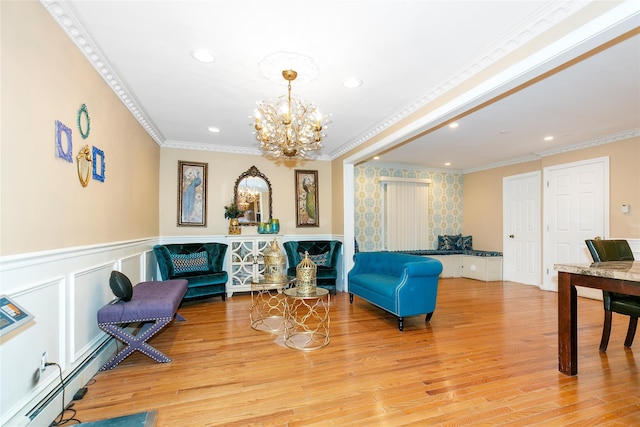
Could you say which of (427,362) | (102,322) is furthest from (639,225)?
(102,322)

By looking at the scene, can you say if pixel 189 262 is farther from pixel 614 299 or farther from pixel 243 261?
pixel 614 299

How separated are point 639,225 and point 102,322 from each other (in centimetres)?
685

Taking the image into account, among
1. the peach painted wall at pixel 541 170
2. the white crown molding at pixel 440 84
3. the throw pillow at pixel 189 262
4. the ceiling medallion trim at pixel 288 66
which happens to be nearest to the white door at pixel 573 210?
the peach painted wall at pixel 541 170

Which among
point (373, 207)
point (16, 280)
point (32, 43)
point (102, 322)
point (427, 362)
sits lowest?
point (427, 362)

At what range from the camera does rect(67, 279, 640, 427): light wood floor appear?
2.04 meters

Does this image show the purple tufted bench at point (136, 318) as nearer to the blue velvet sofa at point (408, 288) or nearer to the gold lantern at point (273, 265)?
the gold lantern at point (273, 265)

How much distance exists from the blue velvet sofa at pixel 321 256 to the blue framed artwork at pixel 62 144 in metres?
3.58

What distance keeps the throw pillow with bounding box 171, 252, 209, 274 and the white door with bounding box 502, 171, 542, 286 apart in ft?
20.3

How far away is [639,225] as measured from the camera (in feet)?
15.2

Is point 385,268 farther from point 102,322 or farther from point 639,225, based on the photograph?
point 639,225

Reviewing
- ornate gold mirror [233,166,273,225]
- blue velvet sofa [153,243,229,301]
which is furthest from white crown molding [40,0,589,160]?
ornate gold mirror [233,166,273,225]

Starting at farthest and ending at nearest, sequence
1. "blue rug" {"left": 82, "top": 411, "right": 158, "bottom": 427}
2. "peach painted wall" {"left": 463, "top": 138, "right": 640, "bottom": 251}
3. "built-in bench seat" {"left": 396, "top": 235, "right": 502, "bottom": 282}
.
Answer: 1. "built-in bench seat" {"left": 396, "top": 235, "right": 502, "bottom": 282}
2. "peach painted wall" {"left": 463, "top": 138, "right": 640, "bottom": 251}
3. "blue rug" {"left": 82, "top": 411, "right": 158, "bottom": 427}

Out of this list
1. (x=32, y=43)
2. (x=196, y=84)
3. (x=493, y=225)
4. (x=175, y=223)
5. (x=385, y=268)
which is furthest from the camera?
(x=493, y=225)

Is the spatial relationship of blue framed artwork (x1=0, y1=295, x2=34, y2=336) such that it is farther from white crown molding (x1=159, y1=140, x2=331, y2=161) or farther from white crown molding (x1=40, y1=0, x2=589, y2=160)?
white crown molding (x1=159, y1=140, x2=331, y2=161)
